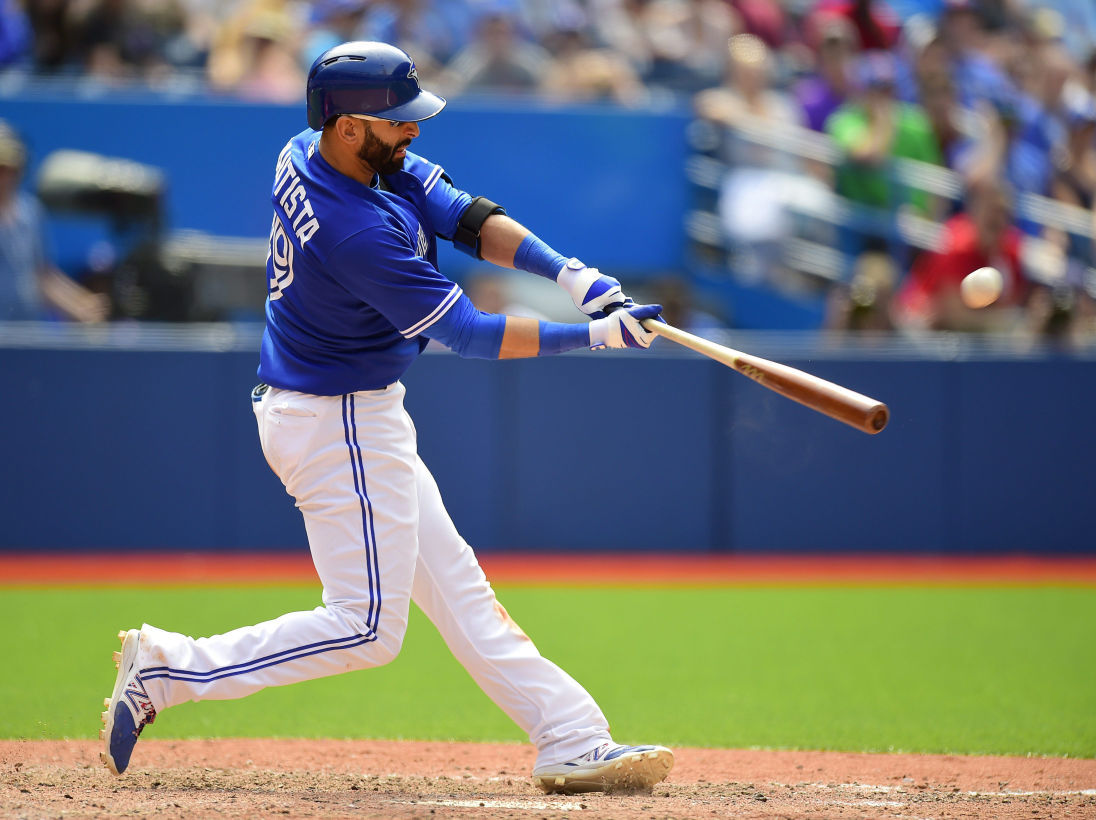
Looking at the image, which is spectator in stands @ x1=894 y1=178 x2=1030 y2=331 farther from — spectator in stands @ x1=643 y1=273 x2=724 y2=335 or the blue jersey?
the blue jersey

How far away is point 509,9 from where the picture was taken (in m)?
11.6

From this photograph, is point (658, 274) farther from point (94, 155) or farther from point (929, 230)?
point (94, 155)

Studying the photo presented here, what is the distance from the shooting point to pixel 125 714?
11.8 feet

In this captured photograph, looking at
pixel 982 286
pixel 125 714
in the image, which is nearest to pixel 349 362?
pixel 125 714

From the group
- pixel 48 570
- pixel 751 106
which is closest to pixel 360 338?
pixel 48 570

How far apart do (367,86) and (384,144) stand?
159 mm

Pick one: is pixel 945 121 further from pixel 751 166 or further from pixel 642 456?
pixel 642 456

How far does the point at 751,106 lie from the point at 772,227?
1168mm

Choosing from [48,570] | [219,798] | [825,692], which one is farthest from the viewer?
[48,570]

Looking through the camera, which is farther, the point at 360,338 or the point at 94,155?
the point at 94,155

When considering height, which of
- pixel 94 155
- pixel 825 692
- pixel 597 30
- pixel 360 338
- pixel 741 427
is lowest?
pixel 825 692

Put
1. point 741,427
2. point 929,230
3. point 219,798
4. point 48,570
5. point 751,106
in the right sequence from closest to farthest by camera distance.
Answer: point 219,798, point 48,570, point 741,427, point 929,230, point 751,106

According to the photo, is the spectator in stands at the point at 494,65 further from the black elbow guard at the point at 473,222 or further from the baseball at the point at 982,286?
the black elbow guard at the point at 473,222

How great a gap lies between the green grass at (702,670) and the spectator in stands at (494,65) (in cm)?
452
